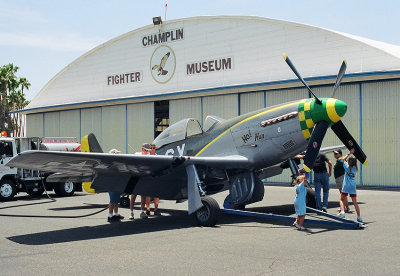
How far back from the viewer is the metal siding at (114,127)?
Result: 30.9 meters

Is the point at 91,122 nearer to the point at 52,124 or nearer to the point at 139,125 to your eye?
the point at 52,124

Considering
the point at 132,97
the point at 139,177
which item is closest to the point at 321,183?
the point at 139,177

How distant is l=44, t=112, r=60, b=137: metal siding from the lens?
3553cm

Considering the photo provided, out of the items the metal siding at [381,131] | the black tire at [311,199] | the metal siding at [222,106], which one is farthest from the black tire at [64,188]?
the metal siding at [381,131]

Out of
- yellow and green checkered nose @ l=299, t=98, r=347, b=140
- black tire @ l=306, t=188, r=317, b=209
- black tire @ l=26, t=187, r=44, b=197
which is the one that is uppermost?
yellow and green checkered nose @ l=299, t=98, r=347, b=140

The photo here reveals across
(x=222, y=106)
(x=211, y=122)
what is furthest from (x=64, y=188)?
(x=222, y=106)

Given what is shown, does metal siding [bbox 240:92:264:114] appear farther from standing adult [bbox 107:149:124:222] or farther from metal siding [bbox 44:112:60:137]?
metal siding [bbox 44:112:60:137]

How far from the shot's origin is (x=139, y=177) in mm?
11289

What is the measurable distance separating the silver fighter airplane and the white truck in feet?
16.7

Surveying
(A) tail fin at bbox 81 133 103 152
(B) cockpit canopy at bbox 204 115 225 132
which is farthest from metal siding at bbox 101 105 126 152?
(B) cockpit canopy at bbox 204 115 225 132

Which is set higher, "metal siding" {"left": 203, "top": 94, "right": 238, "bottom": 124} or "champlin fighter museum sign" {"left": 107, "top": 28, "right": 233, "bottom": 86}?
"champlin fighter museum sign" {"left": 107, "top": 28, "right": 233, "bottom": 86}

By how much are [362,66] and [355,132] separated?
306 centimetres

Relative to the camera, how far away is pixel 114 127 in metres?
31.5

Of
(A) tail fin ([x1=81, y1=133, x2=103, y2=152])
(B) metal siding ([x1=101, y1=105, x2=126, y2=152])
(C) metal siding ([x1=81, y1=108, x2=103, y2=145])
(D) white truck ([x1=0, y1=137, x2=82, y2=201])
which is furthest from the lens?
(C) metal siding ([x1=81, y1=108, x2=103, y2=145])
